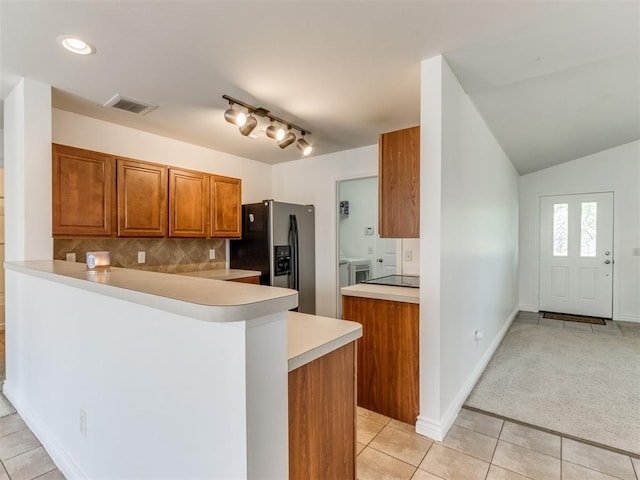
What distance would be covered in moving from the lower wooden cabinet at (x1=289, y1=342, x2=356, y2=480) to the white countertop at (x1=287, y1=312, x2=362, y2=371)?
0.06 meters

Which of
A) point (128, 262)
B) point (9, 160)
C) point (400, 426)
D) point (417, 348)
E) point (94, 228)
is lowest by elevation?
point (400, 426)

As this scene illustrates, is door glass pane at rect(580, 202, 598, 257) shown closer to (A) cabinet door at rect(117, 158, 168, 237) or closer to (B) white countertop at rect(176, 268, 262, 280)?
(B) white countertop at rect(176, 268, 262, 280)

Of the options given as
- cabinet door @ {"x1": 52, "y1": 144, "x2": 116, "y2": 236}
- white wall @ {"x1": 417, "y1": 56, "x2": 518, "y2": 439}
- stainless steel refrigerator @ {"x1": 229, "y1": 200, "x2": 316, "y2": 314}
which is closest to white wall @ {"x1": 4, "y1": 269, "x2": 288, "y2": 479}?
cabinet door @ {"x1": 52, "y1": 144, "x2": 116, "y2": 236}

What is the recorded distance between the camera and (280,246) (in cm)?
392

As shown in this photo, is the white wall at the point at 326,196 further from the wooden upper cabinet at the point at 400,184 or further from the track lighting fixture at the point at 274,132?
the wooden upper cabinet at the point at 400,184

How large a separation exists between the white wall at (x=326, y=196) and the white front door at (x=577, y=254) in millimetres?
3579

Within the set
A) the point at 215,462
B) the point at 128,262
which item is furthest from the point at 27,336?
the point at 215,462

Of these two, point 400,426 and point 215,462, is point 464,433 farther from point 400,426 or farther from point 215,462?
point 215,462

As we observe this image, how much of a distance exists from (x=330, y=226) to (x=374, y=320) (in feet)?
6.88

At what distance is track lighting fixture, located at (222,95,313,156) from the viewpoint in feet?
8.43

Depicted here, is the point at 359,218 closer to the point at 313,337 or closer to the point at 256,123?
the point at 256,123

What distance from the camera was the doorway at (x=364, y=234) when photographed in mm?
5707

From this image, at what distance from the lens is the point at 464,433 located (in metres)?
2.11

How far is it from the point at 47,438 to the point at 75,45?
7.60 ft
